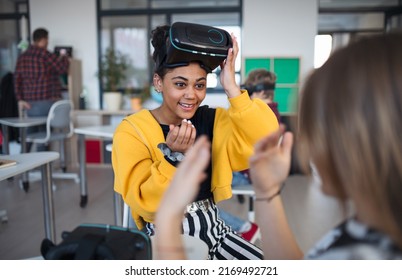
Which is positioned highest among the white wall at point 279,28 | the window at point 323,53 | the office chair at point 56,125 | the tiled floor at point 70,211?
the white wall at point 279,28

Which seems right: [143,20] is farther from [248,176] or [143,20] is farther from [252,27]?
[248,176]

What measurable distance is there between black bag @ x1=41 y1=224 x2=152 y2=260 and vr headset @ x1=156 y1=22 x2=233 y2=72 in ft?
1.04

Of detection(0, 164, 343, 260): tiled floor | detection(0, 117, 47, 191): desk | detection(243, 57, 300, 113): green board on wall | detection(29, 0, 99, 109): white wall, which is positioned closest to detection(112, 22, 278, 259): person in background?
detection(0, 164, 343, 260): tiled floor

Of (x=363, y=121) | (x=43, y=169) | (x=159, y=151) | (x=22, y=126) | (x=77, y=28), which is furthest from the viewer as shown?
(x=77, y=28)

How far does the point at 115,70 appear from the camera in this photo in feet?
10.8

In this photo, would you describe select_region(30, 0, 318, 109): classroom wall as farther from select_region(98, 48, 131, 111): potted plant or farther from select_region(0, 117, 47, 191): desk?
select_region(0, 117, 47, 191): desk

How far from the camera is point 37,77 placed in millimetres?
2535

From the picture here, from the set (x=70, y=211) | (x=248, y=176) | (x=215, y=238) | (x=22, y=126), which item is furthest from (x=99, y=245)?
(x=22, y=126)

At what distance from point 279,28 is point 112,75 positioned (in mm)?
1555

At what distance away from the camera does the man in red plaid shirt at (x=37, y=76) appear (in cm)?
247

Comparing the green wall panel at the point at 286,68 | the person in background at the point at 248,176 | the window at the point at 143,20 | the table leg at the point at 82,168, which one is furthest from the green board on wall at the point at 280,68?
the table leg at the point at 82,168

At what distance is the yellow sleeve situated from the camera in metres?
0.63

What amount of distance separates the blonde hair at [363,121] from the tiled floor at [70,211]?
1.01 metres

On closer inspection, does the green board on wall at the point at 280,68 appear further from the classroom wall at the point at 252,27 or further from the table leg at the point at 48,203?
the table leg at the point at 48,203
